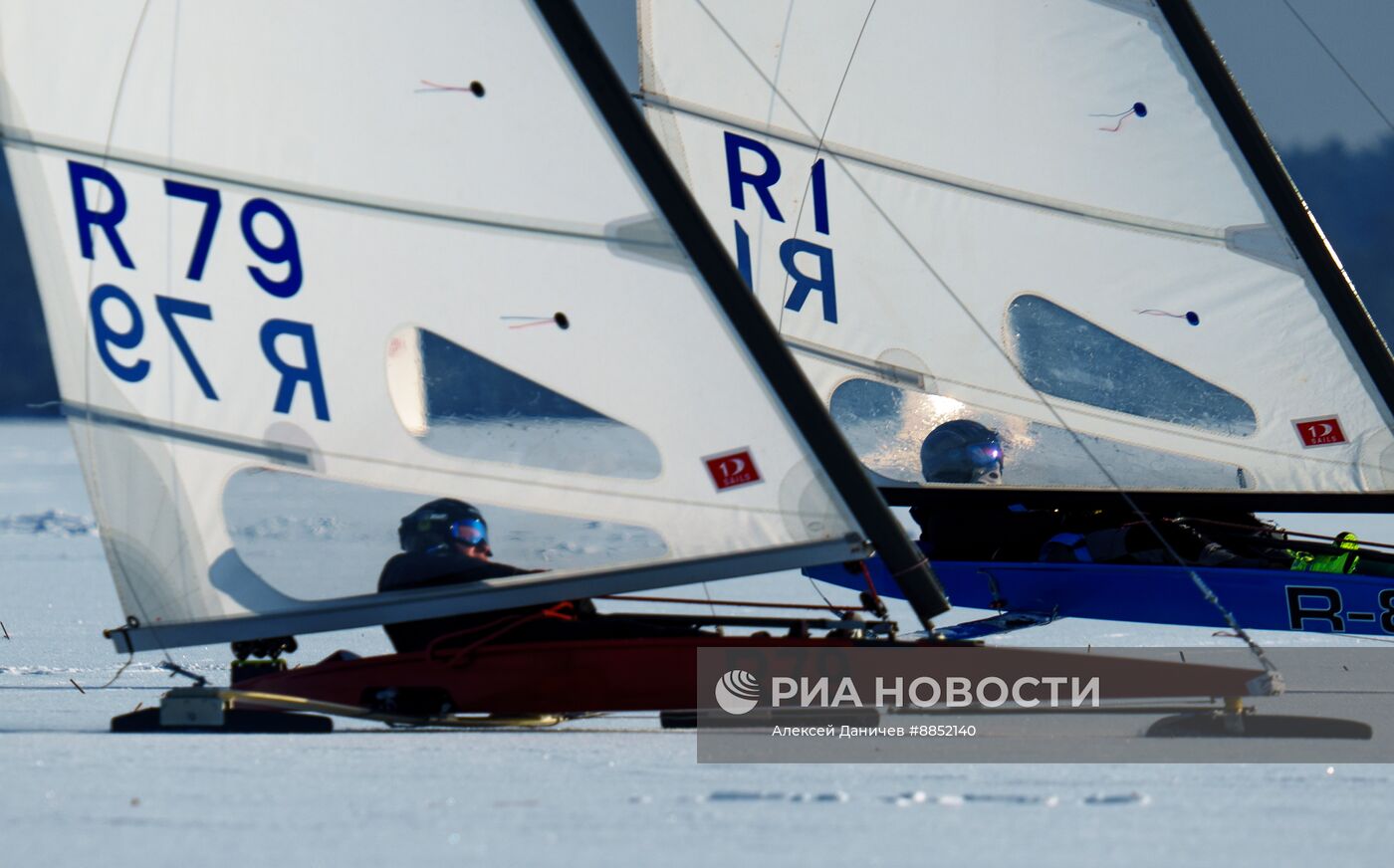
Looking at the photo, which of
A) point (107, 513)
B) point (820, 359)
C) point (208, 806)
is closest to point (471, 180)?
point (107, 513)

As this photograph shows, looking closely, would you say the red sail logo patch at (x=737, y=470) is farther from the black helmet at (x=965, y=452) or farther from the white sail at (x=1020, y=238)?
the black helmet at (x=965, y=452)

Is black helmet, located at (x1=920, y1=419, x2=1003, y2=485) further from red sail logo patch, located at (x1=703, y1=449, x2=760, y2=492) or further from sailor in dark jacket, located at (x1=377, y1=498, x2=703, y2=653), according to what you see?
red sail logo patch, located at (x1=703, y1=449, x2=760, y2=492)

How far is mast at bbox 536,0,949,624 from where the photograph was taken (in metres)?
4.46

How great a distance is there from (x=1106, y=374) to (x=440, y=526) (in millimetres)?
3011

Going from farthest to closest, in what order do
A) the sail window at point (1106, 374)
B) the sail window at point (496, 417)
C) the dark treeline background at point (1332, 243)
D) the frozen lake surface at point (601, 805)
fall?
the dark treeline background at point (1332, 243)
the sail window at point (1106, 374)
the sail window at point (496, 417)
the frozen lake surface at point (601, 805)

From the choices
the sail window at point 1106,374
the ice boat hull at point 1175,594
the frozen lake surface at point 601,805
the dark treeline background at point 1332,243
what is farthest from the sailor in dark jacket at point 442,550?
the dark treeline background at point 1332,243

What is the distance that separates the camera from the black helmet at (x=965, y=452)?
6.96 m

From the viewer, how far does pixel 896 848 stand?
3156 millimetres

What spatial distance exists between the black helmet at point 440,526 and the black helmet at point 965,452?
8.86 feet

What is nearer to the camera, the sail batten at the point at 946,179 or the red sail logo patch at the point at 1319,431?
the red sail logo patch at the point at 1319,431

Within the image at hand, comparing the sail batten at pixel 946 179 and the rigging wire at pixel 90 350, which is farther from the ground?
the sail batten at pixel 946 179

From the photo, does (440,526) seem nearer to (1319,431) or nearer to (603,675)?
(603,675)

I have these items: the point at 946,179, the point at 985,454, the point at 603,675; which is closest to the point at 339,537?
the point at 603,675

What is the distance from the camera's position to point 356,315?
4.64 meters
